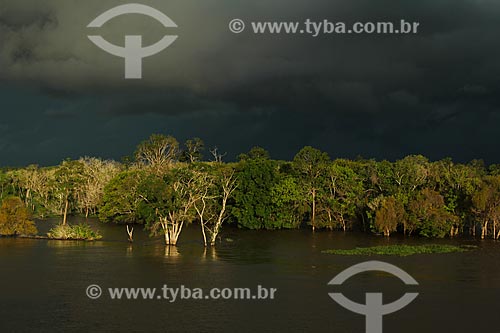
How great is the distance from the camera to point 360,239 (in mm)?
79438

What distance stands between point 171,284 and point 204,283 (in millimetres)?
2672

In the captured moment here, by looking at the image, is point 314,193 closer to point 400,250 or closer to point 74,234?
point 400,250

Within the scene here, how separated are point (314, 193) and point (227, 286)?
57.4 meters

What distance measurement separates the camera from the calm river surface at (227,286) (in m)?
31.9

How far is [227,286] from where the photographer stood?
41906mm

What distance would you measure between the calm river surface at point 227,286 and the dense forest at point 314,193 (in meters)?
10.3

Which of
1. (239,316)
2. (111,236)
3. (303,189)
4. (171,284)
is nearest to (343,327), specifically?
(239,316)

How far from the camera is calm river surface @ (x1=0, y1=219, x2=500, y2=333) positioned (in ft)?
105

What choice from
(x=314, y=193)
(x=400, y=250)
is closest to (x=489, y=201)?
(x=400, y=250)

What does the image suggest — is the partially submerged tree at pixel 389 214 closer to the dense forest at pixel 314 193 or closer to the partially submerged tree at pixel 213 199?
the dense forest at pixel 314 193

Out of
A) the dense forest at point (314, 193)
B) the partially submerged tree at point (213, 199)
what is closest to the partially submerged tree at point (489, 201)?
the dense forest at point (314, 193)

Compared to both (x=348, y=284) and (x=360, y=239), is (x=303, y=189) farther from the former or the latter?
(x=348, y=284)

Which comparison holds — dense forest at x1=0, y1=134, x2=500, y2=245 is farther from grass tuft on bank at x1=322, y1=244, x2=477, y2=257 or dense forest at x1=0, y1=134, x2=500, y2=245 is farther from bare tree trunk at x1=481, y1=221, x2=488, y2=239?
grass tuft on bank at x1=322, y1=244, x2=477, y2=257

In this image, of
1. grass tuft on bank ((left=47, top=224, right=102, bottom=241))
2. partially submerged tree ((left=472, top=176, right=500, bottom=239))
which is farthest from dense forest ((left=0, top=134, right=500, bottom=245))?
grass tuft on bank ((left=47, top=224, right=102, bottom=241))
